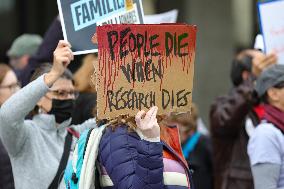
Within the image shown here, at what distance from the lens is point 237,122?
22.1 feet

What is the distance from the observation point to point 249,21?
43.8 feet

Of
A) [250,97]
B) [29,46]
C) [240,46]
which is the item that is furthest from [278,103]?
[240,46]

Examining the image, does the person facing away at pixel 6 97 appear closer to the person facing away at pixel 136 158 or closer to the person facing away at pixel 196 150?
the person facing away at pixel 136 158

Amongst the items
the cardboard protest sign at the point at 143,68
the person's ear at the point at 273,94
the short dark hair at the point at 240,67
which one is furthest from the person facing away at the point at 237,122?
the cardboard protest sign at the point at 143,68

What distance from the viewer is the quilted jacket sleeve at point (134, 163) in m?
3.96

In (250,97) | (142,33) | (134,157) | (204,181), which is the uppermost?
(142,33)

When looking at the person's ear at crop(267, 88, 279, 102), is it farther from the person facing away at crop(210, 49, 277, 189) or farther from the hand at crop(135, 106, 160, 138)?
the hand at crop(135, 106, 160, 138)

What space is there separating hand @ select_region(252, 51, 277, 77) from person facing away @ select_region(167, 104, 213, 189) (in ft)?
3.26

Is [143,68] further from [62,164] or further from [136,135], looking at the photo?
[62,164]

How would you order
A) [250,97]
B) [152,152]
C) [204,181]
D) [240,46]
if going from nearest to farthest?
[152,152] → [250,97] → [204,181] → [240,46]

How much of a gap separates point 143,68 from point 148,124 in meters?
0.34

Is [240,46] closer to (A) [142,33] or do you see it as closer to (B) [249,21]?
(B) [249,21]

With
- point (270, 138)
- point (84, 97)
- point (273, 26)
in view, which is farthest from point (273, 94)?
point (84, 97)

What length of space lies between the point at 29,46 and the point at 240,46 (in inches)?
218
